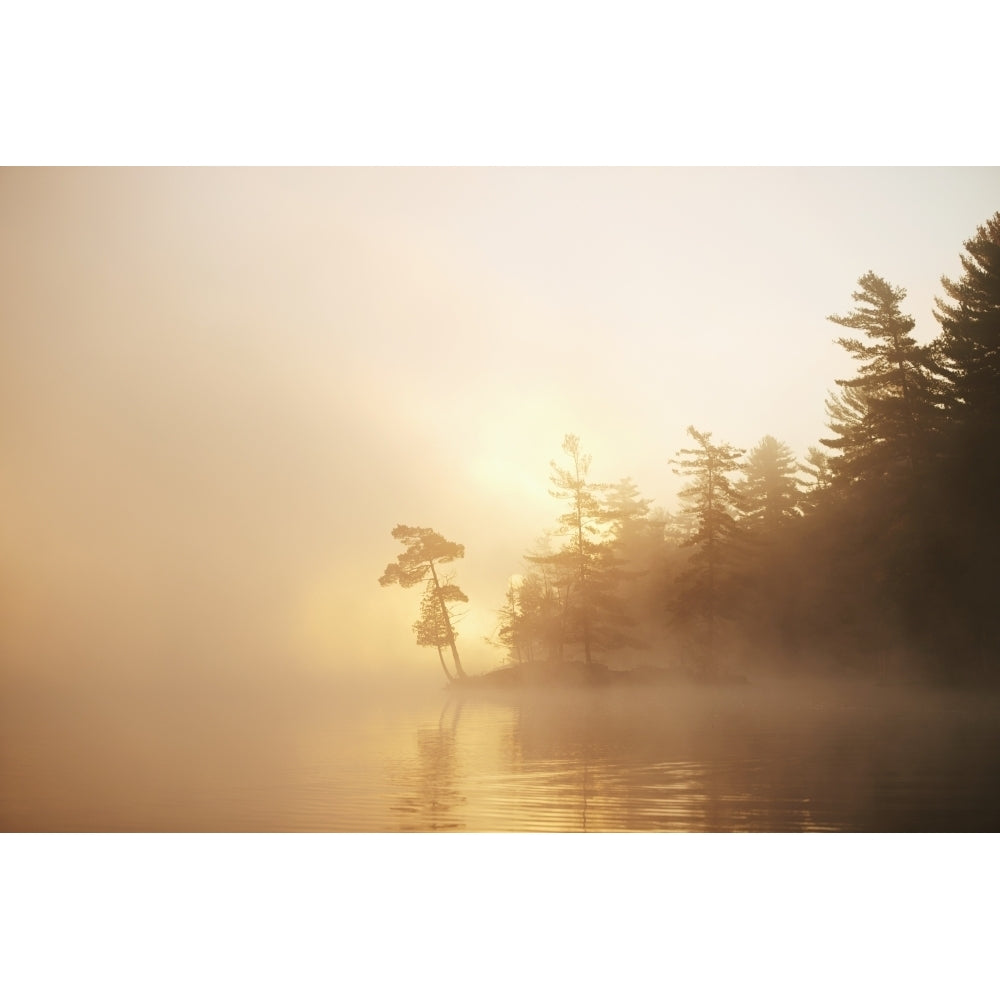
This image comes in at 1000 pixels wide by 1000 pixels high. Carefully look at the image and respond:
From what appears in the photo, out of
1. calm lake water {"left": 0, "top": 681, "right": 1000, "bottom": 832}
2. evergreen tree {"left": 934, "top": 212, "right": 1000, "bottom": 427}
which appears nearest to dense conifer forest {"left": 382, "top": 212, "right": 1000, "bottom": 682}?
evergreen tree {"left": 934, "top": 212, "right": 1000, "bottom": 427}

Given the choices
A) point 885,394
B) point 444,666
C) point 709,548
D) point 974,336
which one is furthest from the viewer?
point 709,548

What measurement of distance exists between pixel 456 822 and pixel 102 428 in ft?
33.0

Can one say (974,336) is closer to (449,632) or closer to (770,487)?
(770,487)

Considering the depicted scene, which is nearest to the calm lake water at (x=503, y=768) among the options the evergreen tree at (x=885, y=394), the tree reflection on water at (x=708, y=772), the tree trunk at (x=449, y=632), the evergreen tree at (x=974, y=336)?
the tree reflection on water at (x=708, y=772)

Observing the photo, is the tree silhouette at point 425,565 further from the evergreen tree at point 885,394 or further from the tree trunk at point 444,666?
the evergreen tree at point 885,394

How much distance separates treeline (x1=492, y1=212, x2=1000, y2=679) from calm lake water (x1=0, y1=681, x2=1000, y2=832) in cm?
182

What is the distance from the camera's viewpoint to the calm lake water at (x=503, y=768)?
7078 millimetres

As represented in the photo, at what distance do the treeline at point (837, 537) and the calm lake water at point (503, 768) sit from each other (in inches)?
71.5

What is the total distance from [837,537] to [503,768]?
10888 millimetres

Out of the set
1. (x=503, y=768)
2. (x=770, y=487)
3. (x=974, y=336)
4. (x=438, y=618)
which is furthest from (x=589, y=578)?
(x=503, y=768)

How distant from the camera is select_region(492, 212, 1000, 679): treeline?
13.8 m

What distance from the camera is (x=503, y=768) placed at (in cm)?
882
